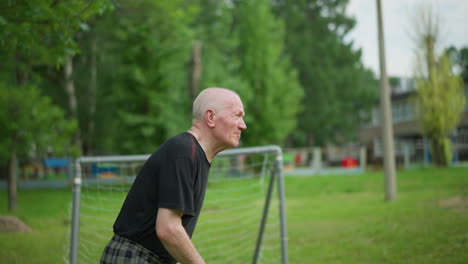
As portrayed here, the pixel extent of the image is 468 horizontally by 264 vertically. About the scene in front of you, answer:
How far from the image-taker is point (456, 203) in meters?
9.91

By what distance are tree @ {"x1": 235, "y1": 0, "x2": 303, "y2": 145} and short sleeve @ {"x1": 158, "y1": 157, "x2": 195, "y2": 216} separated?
2663 centimetres

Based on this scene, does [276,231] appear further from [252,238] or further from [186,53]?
[186,53]

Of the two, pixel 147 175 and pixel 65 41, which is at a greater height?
pixel 65 41

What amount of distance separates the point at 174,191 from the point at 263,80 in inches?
1094

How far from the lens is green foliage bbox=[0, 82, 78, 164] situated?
1366cm

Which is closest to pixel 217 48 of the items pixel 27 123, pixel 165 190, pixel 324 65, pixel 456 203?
pixel 324 65

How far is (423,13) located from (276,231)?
1650cm

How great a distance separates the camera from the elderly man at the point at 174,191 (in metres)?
2.04

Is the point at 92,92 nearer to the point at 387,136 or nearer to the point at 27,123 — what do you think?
the point at 27,123

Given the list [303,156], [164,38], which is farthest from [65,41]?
[303,156]

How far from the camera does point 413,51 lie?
76.1 ft

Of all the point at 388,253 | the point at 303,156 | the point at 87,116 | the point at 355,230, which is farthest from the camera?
the point at 303,156

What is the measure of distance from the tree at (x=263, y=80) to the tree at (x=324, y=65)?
38.0 ft

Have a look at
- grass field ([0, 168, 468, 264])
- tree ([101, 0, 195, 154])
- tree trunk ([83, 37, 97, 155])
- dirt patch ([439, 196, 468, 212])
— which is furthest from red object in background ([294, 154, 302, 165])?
dirt patch ([439, 196, 468, 212])
